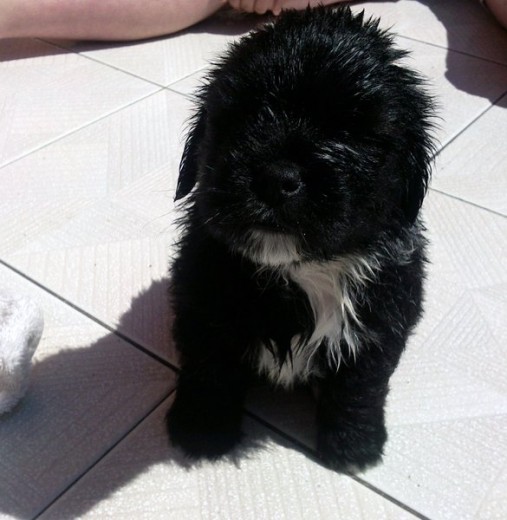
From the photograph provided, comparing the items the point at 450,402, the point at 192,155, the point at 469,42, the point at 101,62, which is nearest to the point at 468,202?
the point at 450,402

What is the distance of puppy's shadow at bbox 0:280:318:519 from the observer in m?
1.50

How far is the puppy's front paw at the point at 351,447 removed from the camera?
4.97 feet

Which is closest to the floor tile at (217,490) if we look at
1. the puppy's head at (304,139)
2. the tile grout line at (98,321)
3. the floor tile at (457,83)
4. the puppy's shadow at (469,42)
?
the tile grout line at (98,321)

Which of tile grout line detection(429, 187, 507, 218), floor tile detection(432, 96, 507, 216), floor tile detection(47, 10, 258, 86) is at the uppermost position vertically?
floor tile detection(432, 96, 507, 216)

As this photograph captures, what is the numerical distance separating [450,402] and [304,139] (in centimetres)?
90

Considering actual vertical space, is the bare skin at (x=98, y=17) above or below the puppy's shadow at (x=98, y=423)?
above

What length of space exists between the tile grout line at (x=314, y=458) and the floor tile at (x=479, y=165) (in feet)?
3.77

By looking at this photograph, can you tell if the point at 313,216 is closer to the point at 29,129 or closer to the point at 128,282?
the point at 128,282

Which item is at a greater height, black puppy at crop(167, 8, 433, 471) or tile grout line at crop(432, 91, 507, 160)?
black puppy at crop(167, 8, 433, 471)

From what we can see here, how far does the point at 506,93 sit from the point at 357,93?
2.04 meters

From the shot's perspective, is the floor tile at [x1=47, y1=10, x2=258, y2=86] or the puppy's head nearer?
the puppy's head

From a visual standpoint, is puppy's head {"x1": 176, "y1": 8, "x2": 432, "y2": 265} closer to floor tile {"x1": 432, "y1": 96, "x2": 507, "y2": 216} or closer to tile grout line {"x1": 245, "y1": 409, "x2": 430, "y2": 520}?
tile grout line {"x1": 245, "y1": 409, "x2": 430, "y2": 520}

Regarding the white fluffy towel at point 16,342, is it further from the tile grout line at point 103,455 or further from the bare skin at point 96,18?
the bare skin at point 96,18

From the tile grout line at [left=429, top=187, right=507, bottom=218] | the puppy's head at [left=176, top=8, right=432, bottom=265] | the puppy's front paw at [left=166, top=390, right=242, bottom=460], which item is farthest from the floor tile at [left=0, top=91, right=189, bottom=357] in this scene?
the tile grout line at [left=429, top=187, right=507, bottom=218]
